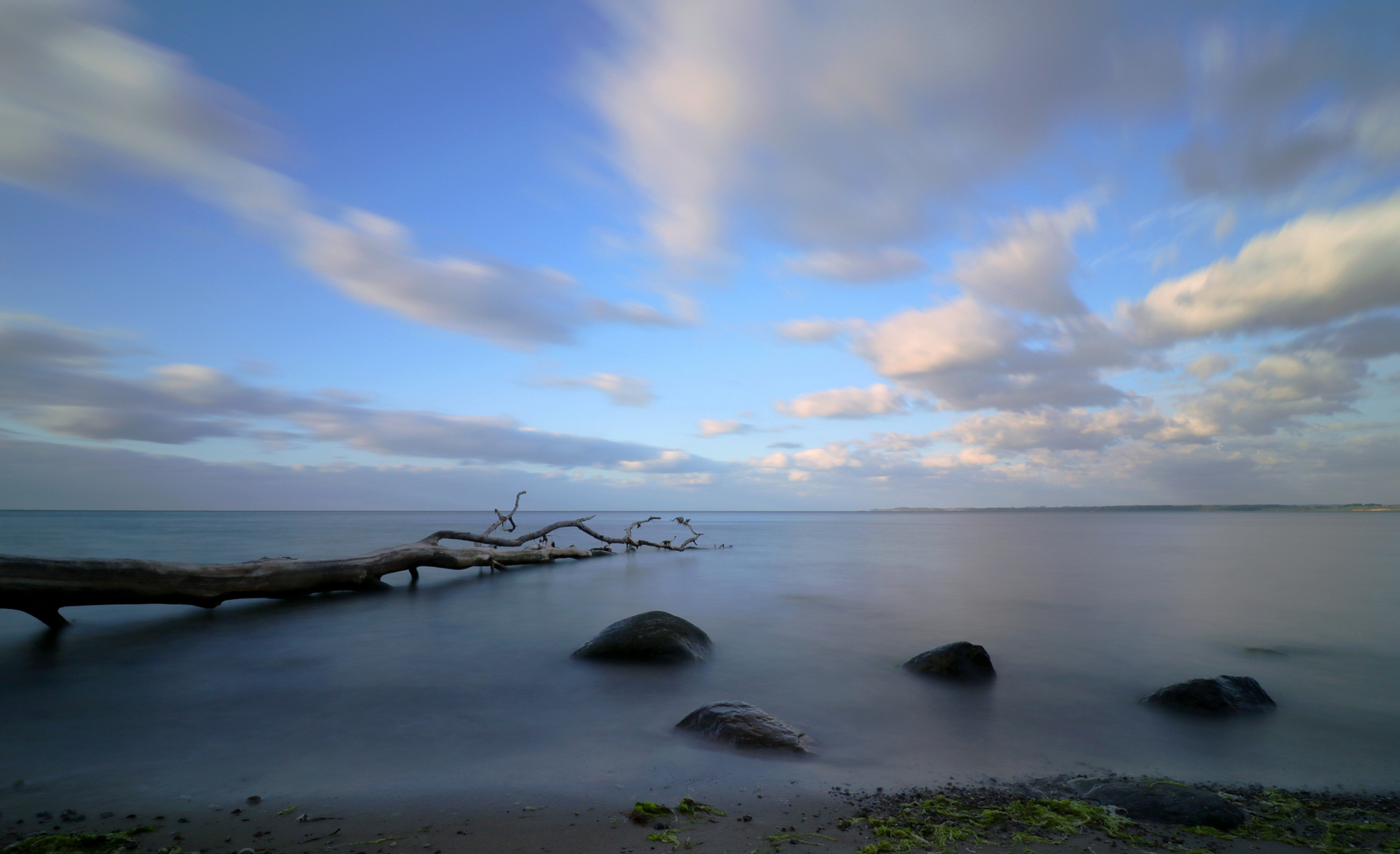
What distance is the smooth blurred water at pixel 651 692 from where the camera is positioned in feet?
17.3

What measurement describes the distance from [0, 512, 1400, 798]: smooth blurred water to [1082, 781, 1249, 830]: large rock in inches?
31.6

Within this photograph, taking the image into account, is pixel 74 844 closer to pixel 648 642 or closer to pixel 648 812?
pixel 648 812

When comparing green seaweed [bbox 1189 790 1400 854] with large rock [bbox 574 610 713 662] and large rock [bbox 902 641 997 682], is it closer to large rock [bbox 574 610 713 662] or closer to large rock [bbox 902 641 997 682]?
large rock [bbox 902 641 997 682]

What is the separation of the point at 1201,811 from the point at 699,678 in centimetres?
536

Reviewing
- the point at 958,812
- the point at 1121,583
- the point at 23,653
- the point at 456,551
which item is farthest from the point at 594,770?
the point at 1121,583

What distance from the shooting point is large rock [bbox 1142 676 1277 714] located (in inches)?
273

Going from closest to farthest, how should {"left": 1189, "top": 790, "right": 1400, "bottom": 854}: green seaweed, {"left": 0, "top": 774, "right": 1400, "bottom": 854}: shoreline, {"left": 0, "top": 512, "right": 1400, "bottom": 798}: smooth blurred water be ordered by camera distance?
{"left": 0, "top": 774, "right": 1400, "bottom": 854}: shoreline
{"left": 1189, "top": 790, "right": 1400, "bottom": 854}: green seaweed
{"left": 0, "top": 512, "right": 1400, "bottom": 798}: smooth blurred water

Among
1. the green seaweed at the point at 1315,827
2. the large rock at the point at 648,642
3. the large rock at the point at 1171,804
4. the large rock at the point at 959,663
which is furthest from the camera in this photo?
the large rock at the point at 648,642

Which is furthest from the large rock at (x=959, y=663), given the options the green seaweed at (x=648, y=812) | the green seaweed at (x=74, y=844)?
the green seaweed at (x=74, y=844)

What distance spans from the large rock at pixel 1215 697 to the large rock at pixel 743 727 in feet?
15.7

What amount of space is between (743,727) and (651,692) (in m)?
2.07

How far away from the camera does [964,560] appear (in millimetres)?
29547

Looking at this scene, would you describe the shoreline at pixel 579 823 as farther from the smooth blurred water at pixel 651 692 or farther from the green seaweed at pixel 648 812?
the smooth blurred water at pixel 651 692

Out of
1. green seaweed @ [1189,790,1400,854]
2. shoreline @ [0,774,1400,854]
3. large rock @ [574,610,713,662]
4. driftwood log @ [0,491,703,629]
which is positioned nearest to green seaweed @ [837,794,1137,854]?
shoreline @ [0,774,1400,854]
